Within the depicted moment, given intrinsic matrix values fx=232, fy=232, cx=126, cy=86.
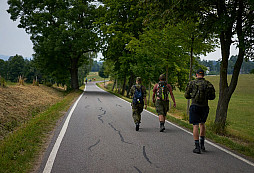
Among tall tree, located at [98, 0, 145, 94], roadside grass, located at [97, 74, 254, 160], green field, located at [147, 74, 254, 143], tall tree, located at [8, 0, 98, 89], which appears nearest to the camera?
roadside grass, located at [97, 74, 254, 160]

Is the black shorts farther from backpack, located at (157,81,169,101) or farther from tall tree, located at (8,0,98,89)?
tall tree, located at (8,0,98,89)

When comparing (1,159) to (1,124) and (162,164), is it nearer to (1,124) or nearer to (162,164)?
(162,164)

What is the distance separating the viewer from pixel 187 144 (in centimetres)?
610

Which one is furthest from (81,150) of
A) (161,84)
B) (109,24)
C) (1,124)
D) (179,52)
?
(109,24)

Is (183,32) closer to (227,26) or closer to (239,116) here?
(227,26)

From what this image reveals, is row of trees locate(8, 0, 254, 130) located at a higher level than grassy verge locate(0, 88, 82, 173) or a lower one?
higher

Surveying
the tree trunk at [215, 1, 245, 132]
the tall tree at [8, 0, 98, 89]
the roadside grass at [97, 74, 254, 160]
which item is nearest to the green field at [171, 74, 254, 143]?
the roadside grass at [97, 74, 254, 160]

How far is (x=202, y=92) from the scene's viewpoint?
18.4 ft

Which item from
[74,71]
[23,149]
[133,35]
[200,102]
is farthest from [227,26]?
[74,71]

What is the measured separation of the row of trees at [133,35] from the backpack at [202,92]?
251 cm

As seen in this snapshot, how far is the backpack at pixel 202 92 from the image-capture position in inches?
221

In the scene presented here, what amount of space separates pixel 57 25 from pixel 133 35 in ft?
33.7

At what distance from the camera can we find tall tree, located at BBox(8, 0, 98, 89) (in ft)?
82.3

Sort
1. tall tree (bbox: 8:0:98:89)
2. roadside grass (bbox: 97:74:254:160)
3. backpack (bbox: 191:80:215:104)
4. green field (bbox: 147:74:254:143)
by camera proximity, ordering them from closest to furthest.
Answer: backpack (bbox: 191:80:215:104) < roadside grass (bbox: 97:74:254:160) < green field (bbox: 147:74:254:143) < tall tree (bbox: 8:0:98:89)
